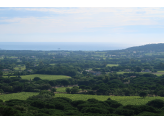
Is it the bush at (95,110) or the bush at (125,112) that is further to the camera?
the bush at (95,110)

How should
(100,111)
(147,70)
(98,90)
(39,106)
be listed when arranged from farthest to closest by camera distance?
(147,70)
(98,90)
(39,106)
(100,111)

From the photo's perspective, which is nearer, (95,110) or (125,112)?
(125,112)

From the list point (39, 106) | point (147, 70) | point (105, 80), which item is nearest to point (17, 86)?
point (39, 106)

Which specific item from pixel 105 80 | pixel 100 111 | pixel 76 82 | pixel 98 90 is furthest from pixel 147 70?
pixel 100 111

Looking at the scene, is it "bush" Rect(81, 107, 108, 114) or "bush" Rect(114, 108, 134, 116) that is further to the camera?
"bush" Rect(81, 107, 108, 114)
